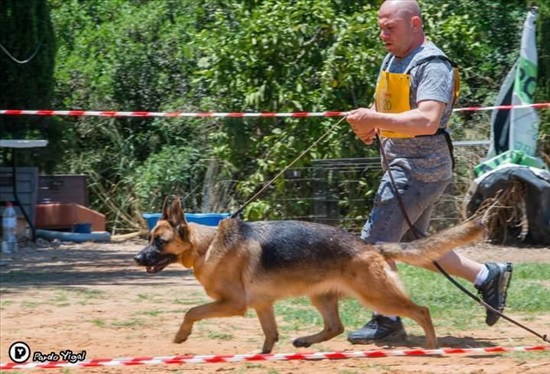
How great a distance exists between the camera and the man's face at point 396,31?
6617 millimetres

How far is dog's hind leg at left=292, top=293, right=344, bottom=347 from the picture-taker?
687cm

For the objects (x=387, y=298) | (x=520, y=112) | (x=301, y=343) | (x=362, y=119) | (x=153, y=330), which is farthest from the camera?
(x=520, y=112)

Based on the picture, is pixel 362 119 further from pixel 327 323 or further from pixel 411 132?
pixel 327 323

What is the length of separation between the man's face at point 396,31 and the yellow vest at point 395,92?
166mm

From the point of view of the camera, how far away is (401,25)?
661cm

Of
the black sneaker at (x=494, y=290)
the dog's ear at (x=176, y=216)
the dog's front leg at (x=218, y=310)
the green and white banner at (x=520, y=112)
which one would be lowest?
the dog's front leg at (x=218, y=310)

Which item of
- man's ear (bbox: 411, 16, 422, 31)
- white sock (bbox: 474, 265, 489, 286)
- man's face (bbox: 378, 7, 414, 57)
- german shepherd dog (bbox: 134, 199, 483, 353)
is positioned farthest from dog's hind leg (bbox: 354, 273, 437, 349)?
man's ear (bbox: 411, 16, 422, 31)

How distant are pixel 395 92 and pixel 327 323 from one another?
1.53 m

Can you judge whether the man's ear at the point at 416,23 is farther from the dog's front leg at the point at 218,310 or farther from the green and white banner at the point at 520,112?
the green and white banner at the point at 520,112

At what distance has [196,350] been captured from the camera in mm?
6824

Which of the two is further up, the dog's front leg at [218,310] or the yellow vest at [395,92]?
the yellow vest at [395,92]

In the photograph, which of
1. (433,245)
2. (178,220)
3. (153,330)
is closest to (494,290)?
(433,245)

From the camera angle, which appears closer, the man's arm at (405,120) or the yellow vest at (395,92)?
the man's arm at (405,120)

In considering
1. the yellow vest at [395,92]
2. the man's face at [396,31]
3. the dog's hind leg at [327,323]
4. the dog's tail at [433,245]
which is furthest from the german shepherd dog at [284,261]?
the man's face at [396,31]
